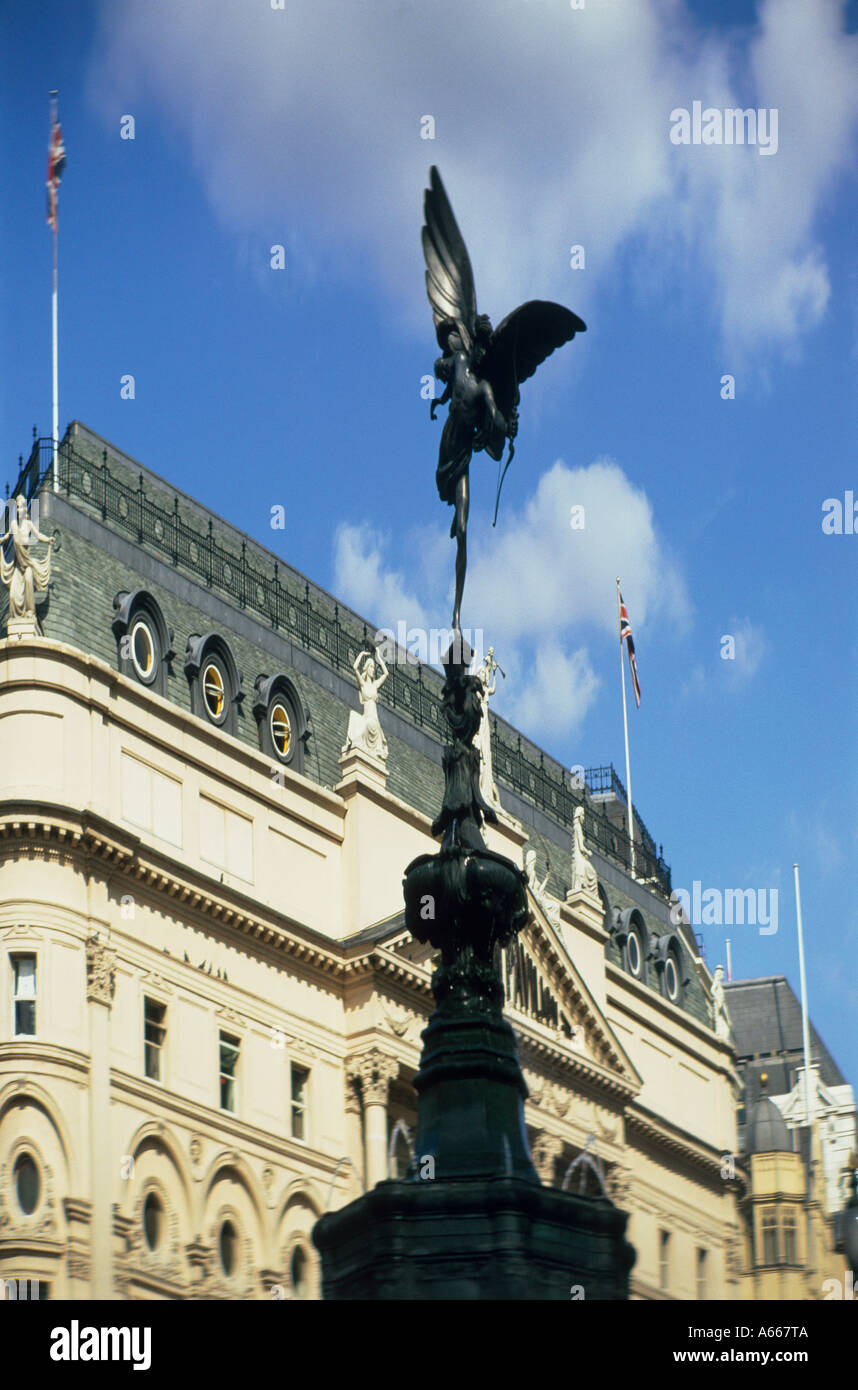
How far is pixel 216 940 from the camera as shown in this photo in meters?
56.7

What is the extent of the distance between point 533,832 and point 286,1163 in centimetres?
1930

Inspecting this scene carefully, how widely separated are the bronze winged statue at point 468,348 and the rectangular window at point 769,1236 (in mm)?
63957

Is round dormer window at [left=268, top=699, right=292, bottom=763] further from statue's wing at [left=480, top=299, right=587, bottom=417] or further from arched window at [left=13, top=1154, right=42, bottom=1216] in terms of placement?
statue's wing at [left=480, top=299, right=587, bottom=417]

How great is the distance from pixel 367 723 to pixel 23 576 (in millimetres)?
12493

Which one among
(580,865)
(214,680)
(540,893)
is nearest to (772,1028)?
(580,865)

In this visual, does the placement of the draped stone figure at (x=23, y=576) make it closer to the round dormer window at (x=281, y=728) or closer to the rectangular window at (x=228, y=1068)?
the round dormer window at (x=281, y=728)

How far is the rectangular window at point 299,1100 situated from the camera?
193ft

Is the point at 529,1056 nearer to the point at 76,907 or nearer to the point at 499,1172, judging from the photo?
the point at 76,907

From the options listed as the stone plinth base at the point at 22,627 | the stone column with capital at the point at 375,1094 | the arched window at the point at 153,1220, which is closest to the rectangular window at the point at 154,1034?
the arched window at the point at 153,1220

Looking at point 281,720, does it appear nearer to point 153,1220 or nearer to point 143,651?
point 143,651

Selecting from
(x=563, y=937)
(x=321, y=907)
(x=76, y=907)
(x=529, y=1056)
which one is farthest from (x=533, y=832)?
(x=76, y=907)

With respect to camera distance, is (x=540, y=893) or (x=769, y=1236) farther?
(x=769, y=1236)

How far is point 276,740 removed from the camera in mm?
61812
